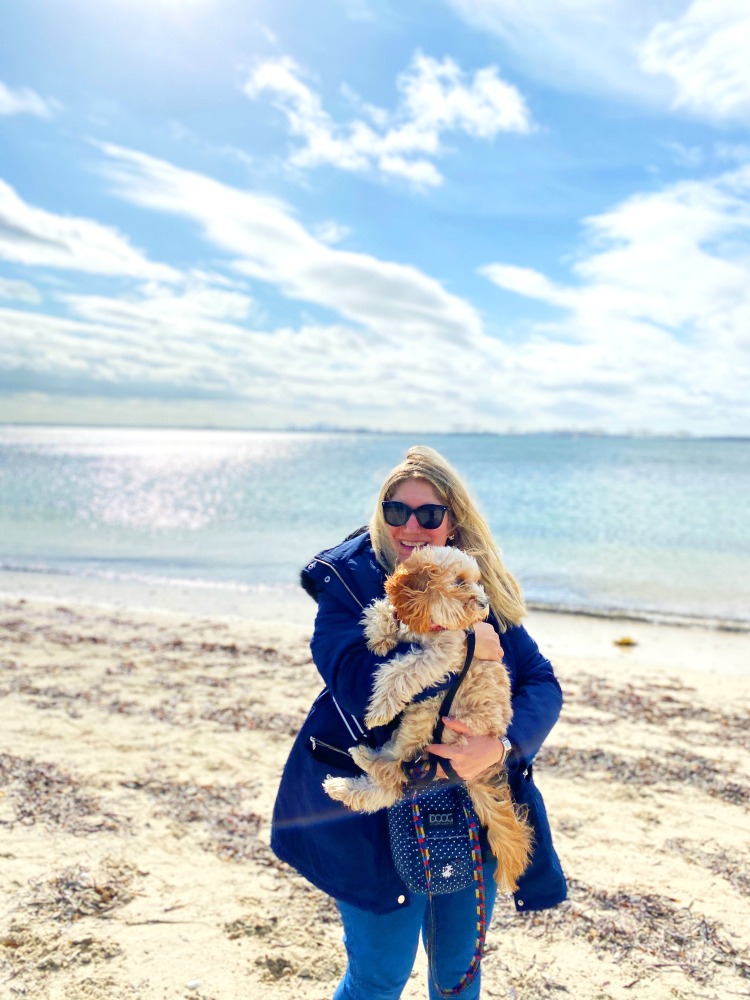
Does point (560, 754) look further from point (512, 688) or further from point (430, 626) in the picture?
point (430, 626)

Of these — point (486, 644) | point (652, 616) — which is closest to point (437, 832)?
point (486, 644)

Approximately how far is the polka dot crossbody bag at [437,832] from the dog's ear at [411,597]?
0.19m

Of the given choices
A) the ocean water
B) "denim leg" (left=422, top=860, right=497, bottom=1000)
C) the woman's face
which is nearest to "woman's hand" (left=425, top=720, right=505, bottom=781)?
"denim leg" (left=422, top=860, right=497, bottom=1000)

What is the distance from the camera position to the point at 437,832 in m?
2.17

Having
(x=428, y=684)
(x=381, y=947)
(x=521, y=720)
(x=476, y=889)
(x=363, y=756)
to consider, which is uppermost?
(x=428, y=684)

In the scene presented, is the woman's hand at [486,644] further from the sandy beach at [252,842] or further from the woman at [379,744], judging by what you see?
the sandy beach at [252,842]

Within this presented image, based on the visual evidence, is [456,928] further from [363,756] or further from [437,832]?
[363,756]

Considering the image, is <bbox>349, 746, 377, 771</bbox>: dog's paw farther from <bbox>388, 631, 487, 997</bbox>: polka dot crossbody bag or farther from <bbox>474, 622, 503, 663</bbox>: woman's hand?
<bbox>474, 622, 503, 663</bbox>: woman's hand

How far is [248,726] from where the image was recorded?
6742 mm

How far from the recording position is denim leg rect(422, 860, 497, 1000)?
7.52 ft

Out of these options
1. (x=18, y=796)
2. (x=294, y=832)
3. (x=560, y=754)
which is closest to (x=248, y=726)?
(x=18, y=796)

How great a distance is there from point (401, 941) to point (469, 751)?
0.76 metres

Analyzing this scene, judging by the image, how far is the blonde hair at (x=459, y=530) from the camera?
→ 2477 millimetres

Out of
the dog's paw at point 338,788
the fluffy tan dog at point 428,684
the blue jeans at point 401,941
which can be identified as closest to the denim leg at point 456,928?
the blue jeans at point 401,941
